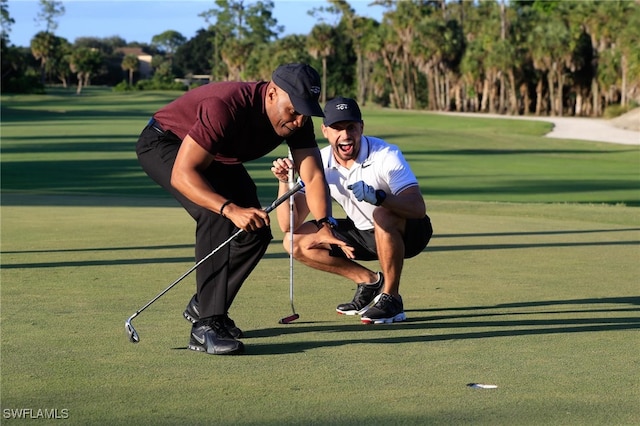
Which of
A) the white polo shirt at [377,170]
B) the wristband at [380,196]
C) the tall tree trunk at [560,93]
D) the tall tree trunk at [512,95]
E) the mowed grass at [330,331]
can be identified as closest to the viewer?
the mowed grass at [330,331]

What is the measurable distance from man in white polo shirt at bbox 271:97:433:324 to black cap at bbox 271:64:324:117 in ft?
3.22

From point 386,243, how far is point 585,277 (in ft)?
8.89

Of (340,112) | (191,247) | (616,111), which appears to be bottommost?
(616,111)

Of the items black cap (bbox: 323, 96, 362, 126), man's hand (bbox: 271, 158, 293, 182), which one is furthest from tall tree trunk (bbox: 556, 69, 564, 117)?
man's hand (bbox: 271, 158, 293, 182)

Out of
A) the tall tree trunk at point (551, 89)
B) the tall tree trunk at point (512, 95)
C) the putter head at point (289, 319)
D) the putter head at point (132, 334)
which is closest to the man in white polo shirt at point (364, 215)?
the putter head at point (289, 319)

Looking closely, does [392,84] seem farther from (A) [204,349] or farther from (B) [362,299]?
(A) [204,349]

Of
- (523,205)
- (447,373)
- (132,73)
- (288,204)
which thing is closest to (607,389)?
(447,373)

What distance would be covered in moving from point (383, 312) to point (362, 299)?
44cm

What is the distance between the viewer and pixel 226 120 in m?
5.92

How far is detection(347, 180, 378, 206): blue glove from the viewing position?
6.97m

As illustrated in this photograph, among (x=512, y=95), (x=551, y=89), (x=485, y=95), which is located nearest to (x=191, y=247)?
(x=551, y=89)

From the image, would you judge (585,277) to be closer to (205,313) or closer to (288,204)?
(288,204)

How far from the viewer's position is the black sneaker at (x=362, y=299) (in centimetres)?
755

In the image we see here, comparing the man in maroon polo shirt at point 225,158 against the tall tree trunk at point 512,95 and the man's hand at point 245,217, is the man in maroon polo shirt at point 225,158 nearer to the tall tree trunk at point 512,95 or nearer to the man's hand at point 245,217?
the man's hand at point 245,217
